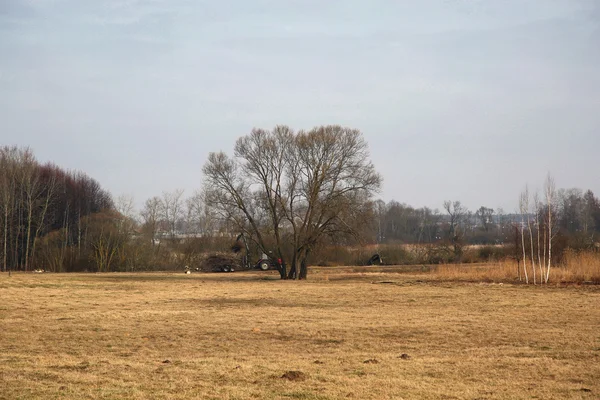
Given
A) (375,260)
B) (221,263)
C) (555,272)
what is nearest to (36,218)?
(221,263)

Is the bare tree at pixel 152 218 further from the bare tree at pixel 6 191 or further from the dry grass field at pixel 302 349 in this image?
the dry grass field at pixel 302 349

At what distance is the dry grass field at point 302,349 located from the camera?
8633 millimetres

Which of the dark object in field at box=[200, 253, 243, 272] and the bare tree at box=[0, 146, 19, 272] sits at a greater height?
the bare tree at box=[0, 146, 19, 272]

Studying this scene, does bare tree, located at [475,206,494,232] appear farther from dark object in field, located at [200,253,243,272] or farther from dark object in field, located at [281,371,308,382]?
dark object in field, located at [281,371,308,382]

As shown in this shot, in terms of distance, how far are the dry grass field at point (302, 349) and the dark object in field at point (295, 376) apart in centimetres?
4

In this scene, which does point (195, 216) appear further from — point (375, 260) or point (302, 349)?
point (302, 349)

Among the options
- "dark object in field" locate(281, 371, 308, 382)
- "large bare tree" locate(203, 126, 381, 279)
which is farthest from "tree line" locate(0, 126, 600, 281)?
"dark object in field" locate(281, 371, 308, 382)

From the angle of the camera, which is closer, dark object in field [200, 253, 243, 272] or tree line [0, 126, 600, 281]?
tree line [0, 126, 600, 281]

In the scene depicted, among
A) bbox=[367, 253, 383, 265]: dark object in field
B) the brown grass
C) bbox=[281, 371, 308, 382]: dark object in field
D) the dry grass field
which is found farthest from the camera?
bbox=[367, 253, 383, 265]: dark object in field

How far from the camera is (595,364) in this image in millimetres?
10461

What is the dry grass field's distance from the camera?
863cm

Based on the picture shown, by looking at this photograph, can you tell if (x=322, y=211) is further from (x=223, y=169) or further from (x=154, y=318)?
(x=154, y=318)

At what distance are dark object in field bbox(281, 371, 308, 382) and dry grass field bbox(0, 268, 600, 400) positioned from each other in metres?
0.04

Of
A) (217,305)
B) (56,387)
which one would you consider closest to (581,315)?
(217,305)
